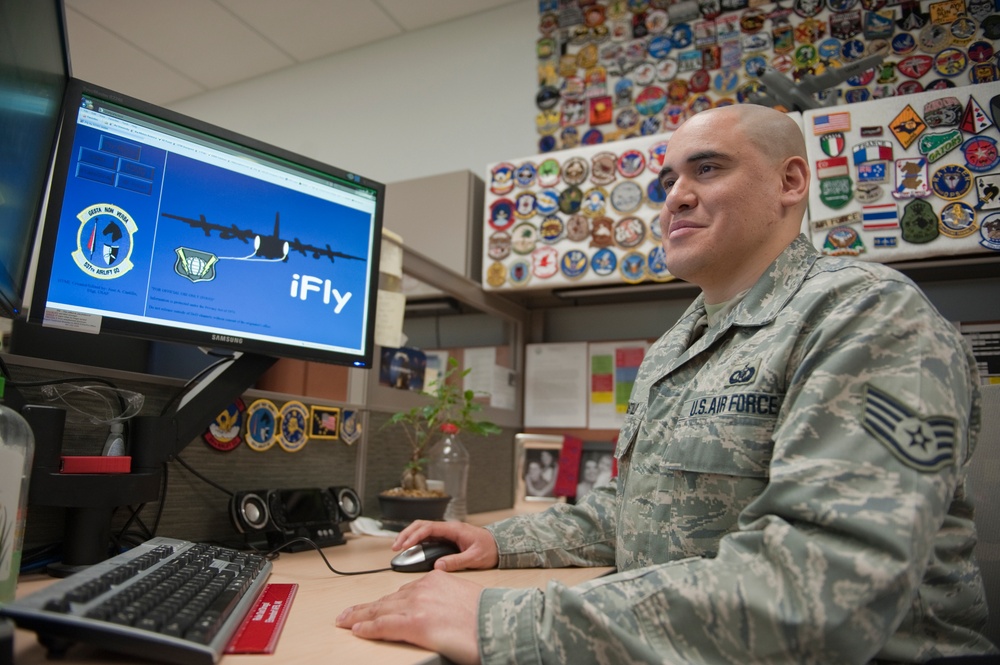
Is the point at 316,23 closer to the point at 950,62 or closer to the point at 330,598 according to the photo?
the point at 950,62

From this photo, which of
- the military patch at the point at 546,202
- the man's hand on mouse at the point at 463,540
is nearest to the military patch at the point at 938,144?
the military patch at the point at 546,202

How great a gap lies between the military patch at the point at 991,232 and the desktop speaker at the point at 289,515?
127 centimetres

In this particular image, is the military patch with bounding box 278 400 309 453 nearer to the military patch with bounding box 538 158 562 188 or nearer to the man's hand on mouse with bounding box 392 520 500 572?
Answer: the man's hand on mouse with bounding box 392 520 500 572

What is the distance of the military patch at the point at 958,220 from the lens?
130 centimetres

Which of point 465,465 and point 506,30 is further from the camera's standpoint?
point 506,30

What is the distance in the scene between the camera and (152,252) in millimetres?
809

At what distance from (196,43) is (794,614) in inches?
129

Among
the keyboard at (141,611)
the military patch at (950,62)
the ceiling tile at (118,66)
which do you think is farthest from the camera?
the ceiling tile at (118,66)

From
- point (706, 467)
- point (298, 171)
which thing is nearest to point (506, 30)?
point (298, 171)

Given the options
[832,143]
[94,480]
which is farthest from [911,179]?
[94,480]

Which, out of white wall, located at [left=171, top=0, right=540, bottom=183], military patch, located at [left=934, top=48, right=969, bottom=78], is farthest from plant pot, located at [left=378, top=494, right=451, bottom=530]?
military patch, located at [left=934, top=48, right=969, bottom=78]

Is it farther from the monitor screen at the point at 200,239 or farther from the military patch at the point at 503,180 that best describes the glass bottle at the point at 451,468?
the military patch at the point at 503,180

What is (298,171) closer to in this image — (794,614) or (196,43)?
(794,614)

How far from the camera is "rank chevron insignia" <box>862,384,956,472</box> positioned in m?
0.52
